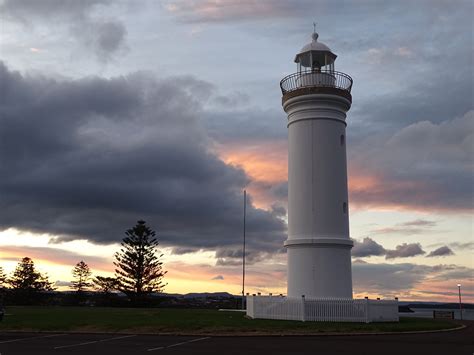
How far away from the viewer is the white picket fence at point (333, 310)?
1012 inches

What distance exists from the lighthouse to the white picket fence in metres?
1.71

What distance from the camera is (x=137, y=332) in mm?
21375

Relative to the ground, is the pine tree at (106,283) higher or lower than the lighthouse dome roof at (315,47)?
lower

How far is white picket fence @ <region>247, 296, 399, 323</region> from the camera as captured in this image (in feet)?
84.3

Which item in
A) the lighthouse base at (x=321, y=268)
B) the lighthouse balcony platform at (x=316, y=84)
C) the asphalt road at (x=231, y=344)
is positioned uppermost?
the lighthouse balcony platform at (x=316, y=84)

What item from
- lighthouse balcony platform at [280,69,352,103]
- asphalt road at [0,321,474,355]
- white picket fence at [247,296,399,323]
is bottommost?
asphalt road at [0,321,474,355]

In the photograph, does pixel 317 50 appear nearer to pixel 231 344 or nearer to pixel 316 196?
pixel 316 196

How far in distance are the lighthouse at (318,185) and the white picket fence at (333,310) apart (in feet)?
5.60

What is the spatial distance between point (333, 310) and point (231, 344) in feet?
33.0

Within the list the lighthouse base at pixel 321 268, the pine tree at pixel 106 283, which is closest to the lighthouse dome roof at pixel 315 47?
the lighthouse base at pixel 321 268

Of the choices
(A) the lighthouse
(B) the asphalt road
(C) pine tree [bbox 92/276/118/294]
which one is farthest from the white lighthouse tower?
(C) pine tree [bbox 92/276/118/294]

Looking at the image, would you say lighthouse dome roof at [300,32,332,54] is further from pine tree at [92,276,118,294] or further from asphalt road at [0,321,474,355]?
pine tree at [92,276,118,294]

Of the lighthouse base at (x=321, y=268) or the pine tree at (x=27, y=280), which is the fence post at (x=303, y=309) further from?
the pine tree at (x=27, y=280)

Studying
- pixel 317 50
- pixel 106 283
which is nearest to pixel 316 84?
pixel 317 50
